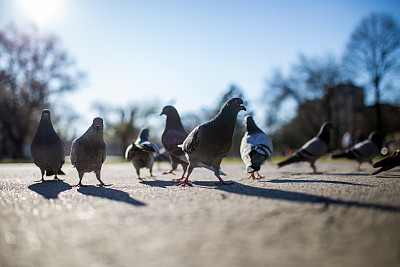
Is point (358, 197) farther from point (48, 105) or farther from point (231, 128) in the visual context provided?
point (48, 105)

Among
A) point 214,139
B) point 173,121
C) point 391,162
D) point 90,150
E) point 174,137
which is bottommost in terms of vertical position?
point 391,162

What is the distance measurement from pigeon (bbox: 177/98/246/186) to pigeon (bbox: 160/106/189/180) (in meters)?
1.48

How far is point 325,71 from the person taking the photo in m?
27.5

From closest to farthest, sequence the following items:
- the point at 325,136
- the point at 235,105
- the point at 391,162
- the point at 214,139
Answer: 1. the point at 214,139
2. the point at 235,105
3. the point at 391,162
4. the point at 325,136

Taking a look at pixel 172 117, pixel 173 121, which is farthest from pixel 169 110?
pixel 173 121

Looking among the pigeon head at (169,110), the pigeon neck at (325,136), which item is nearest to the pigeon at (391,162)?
the pigeon neck at (325,136)

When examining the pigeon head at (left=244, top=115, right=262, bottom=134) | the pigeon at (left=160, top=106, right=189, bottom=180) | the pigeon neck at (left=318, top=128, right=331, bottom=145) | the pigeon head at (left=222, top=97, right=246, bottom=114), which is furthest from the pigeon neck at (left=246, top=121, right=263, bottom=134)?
the pigeon neck at (left=318, top=128, right=331, bottom=145)

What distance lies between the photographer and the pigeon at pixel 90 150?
15.9 feet

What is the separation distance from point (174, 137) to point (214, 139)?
89.0 inches

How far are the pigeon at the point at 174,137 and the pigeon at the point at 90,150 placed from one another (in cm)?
164

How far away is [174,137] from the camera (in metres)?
6.57

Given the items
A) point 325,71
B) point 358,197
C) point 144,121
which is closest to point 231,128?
point 358,197

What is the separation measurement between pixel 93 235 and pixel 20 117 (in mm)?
29441

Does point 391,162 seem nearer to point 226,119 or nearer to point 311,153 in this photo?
point 311,153
